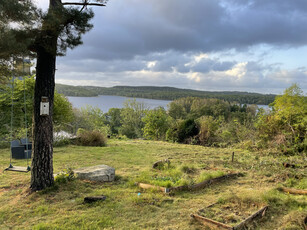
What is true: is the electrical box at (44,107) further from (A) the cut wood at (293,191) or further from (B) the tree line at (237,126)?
(B) the tree line at (237,126)

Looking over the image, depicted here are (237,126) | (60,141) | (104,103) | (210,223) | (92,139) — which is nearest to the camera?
(210,223)

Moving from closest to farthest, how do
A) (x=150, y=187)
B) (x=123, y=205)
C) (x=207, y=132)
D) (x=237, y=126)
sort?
(x=123, y=205), (x=150, y=187), (x=237, y=126), (x=207, y=132)

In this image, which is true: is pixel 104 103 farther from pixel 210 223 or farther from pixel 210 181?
pixel 210 223

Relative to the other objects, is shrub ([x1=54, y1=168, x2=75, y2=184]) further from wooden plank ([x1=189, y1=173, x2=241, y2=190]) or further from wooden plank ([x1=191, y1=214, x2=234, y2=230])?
wooden plank ([x1=191, y1=214, x2=234, y2=230])

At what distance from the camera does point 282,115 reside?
9.84m

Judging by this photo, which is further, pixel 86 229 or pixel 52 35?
pixel 52 35

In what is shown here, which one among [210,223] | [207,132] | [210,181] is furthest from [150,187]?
[207,132]

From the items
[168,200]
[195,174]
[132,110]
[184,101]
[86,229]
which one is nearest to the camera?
[86,229]

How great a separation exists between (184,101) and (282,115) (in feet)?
155

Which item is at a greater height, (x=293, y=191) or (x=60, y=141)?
(x=293, y=191)

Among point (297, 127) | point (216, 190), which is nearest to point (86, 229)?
point (216, 190)

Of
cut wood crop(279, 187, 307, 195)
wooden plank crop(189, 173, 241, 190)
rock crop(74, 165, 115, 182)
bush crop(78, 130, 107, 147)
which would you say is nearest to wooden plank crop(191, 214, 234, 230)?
wooden plank crop(189, 173, 241, 190)

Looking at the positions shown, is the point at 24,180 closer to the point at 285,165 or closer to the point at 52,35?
the point at 52,35

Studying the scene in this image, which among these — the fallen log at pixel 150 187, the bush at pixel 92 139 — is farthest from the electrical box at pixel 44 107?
the bush at pixel 92 139
